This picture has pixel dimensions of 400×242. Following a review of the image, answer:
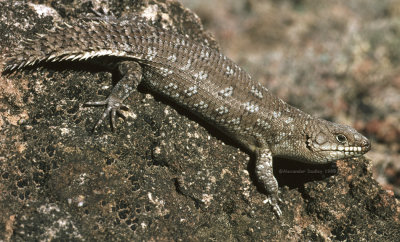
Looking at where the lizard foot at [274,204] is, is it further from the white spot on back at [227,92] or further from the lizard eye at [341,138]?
the white spot on back at [227,92]

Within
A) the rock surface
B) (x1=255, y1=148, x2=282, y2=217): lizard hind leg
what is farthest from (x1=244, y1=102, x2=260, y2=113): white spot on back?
(x1=255, y1=148, x2=282, y2=217): lizard hind leg

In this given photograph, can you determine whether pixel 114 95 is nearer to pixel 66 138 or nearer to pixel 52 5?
pixel 66 138

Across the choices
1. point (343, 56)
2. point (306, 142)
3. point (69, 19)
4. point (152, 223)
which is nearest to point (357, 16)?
point (343, 56)

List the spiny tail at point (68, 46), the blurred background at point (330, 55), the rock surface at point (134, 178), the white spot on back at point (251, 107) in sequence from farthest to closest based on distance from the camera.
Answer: the blurred background at point (330, 55) → the white spot on back at point (251, 107) → the spiny tail at point (68, 46) → the rock surface at point (134, 178)

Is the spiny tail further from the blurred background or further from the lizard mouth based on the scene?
the lizard mouth

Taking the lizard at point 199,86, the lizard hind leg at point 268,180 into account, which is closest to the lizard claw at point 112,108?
the lizard at point 199,86
